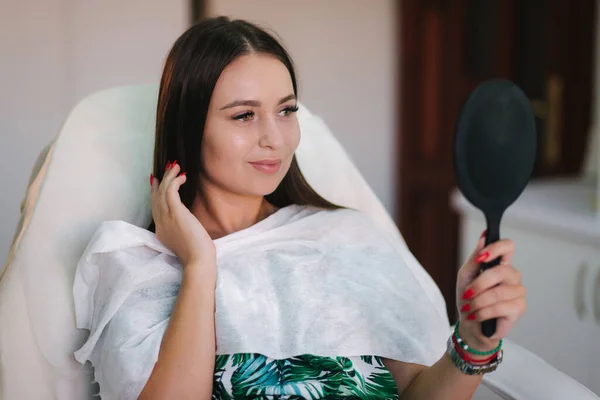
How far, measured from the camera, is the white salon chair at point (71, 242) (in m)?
1.21

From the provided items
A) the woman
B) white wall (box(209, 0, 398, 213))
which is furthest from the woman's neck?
white wall (box(209, 0, 398, 213))

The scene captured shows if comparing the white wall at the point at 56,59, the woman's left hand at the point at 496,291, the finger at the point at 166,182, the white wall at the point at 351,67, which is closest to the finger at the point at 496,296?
the woman's left hand at the point at 496,291

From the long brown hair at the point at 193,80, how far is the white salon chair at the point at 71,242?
15cm

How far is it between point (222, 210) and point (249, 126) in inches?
7.3

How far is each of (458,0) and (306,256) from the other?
2144 millimetres

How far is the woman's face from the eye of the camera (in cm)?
117

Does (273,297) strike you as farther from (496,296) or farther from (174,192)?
(496,296)

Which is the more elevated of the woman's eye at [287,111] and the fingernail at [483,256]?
the woman's eye at [287,111]

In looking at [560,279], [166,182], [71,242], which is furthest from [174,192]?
[560,279]

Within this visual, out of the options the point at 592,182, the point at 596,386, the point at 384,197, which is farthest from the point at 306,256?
the point at 384,197

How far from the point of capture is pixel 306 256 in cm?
128

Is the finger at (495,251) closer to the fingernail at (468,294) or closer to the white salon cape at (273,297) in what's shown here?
the fingernail at (468,294)

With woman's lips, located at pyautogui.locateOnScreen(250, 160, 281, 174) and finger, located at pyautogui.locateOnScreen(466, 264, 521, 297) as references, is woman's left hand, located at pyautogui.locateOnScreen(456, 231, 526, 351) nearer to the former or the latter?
finger, located at pyautogui.locateOnScreen(466, 264, 521, 297)

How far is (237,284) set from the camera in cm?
120
